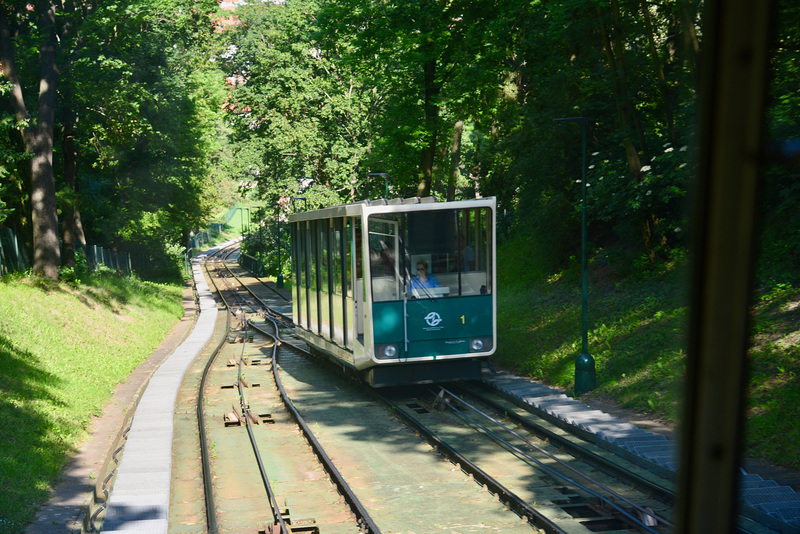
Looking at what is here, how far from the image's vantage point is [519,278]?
28.1 m

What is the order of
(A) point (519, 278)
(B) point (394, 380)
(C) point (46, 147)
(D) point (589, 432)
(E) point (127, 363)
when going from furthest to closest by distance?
(A) point (519, 278) → (C) point (46, 147) → (E) point (127, 363) → (B) point (394, 380) → (D) point (589, 432)

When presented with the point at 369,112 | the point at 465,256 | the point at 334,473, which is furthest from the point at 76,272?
the point at 334,473

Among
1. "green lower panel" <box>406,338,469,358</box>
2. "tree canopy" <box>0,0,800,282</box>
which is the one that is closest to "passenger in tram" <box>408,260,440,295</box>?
"green lower panel" <box>406,338,469,358</box>

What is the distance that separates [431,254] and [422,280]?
0.52 metres

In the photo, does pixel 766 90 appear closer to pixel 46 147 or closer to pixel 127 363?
pixel 127 363

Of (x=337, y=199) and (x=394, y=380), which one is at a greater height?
(x=337, y=199)

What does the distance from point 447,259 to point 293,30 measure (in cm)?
3706

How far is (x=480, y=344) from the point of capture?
1491 centimetres

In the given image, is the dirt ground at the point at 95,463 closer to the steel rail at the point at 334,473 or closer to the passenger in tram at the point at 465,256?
the steel rail at the point at 334,473

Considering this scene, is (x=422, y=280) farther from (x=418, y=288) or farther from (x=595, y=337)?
(x=595, y=337)

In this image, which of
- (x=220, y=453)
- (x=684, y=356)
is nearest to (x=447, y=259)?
(x=220, y=453)

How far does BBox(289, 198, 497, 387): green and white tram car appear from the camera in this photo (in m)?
14.4

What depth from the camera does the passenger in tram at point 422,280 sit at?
14.6m

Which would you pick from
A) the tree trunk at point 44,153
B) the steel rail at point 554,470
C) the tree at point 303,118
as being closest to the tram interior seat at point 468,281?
the steel rail at point 554,470
